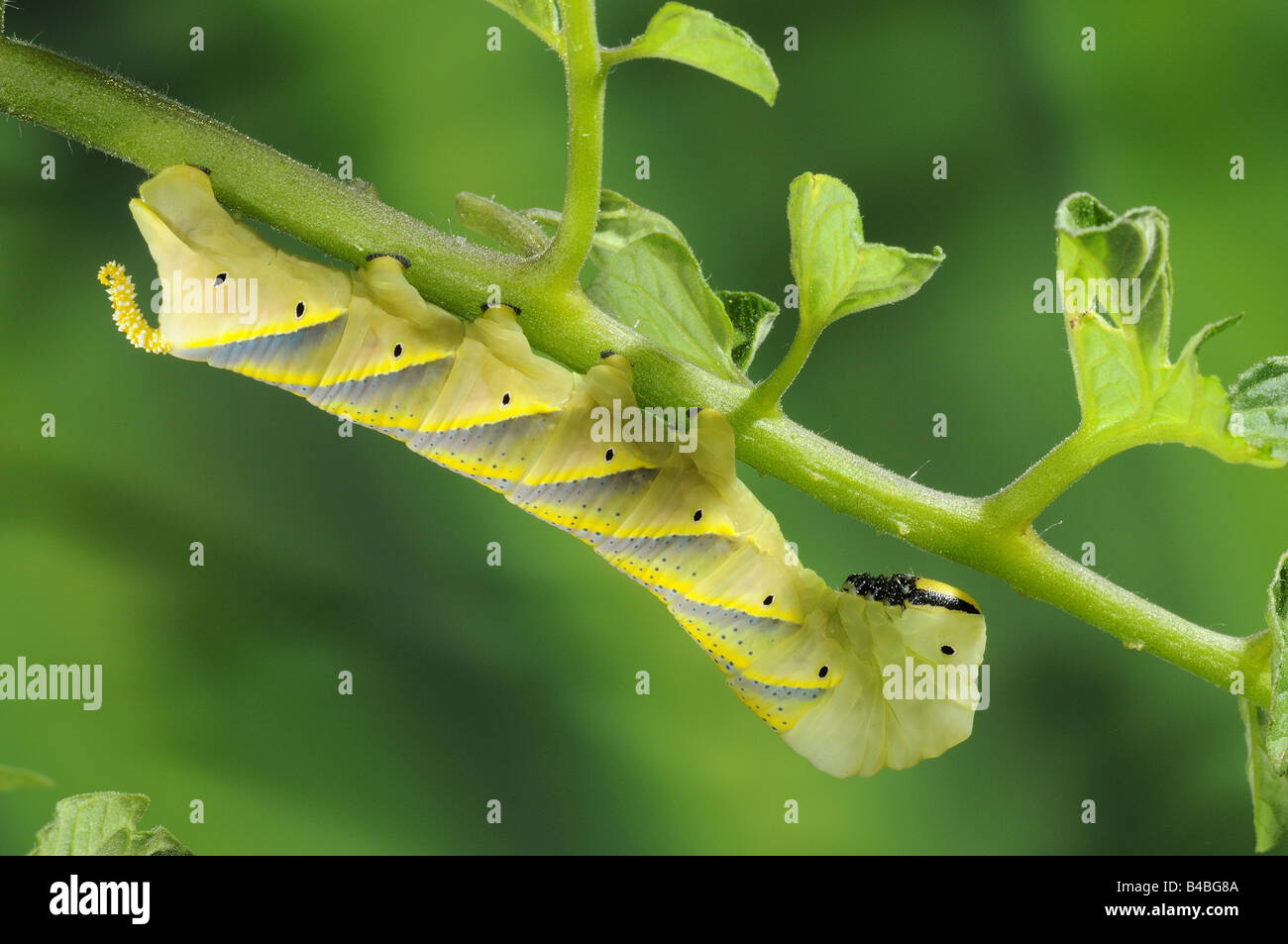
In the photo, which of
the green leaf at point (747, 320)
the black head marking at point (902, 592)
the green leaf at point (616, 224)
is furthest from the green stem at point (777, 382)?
the black head marking at point (902, 592)

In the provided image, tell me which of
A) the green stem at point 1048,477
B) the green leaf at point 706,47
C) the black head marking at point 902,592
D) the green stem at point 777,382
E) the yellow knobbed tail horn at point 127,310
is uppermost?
the green leaf at point 706,47

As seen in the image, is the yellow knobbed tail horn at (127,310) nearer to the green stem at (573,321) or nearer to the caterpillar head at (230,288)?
the caterpillar head at (230,288)

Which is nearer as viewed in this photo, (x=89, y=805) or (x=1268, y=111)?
(x=89, y=805)

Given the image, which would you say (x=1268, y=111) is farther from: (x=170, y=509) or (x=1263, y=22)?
(x=170, y=509)

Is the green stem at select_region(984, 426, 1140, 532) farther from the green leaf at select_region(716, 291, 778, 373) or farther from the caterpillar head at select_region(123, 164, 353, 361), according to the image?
the caterpillar head at select_region(123, 164, 353, 361)

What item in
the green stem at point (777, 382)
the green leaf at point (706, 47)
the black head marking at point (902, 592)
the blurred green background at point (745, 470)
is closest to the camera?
the green leaf at point (706, 47)

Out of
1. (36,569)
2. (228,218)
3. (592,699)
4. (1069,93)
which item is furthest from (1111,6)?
(36,569)

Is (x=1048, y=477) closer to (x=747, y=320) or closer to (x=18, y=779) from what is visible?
(x=747, y=320)

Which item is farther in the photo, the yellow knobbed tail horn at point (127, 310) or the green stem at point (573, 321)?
the yellow knobbed tail horn at point (127, 310)
